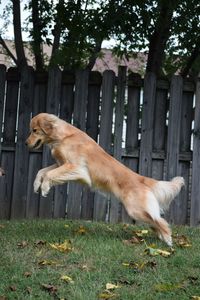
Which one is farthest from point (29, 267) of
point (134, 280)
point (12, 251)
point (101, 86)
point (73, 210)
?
point (101, 86)

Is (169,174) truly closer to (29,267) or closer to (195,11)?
(195,11)

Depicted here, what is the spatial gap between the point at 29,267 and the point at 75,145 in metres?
2.50

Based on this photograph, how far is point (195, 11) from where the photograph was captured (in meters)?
10.3

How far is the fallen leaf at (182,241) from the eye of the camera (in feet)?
24.0

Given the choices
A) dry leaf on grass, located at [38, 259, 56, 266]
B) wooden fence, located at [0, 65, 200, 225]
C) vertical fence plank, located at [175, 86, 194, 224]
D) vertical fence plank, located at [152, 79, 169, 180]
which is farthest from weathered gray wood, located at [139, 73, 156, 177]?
dry leaf on grass, located at [38, 259, 56, 266]

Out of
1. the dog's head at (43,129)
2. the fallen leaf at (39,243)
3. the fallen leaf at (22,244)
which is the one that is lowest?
the fallen leaf at (22,244)

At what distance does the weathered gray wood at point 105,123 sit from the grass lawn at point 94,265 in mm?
1591

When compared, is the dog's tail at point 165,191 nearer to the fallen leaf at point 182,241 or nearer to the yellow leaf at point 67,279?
the fallen leaf at point 182,241

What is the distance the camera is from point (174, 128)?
10039mm

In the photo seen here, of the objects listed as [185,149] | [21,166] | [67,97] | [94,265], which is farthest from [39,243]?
[185,149]

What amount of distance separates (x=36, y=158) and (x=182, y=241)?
10.6ft

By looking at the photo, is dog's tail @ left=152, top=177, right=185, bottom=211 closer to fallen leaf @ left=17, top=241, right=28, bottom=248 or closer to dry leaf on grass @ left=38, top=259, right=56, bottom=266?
fallen leaf @ left=17, top=241, right=28, bottom=248

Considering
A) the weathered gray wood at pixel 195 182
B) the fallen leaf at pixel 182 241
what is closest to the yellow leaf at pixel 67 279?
the fallen leaf at pixel 182 241

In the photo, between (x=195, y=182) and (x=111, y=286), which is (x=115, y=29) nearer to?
(x=195, y=182)
